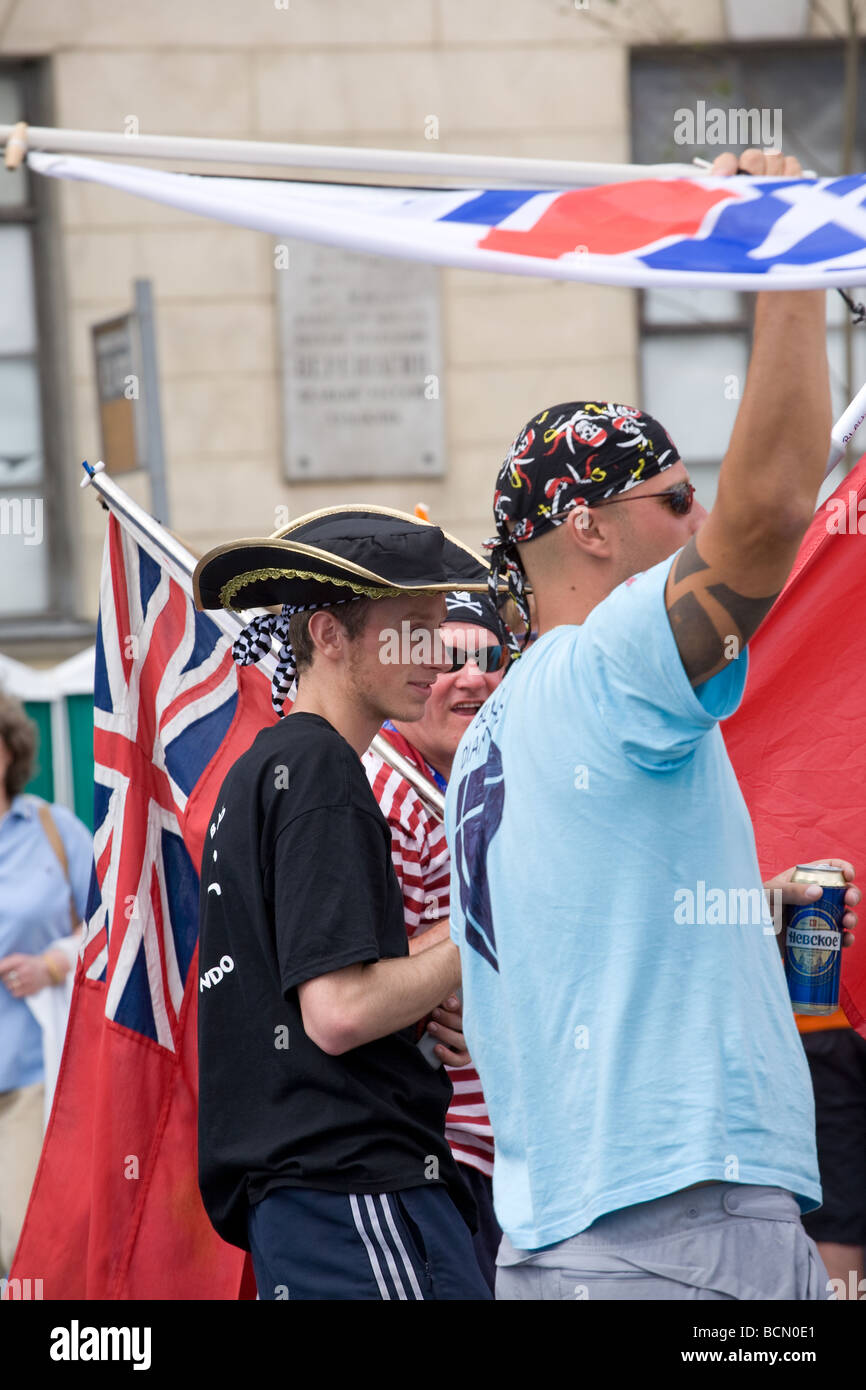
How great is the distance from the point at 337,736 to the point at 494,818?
503mm

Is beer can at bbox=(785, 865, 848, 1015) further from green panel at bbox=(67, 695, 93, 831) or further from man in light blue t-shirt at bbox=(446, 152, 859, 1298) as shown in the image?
green panel at bbox=(67, 695, 93, 831)

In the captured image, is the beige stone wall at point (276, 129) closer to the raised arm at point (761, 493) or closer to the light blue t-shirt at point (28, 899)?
the light blue t-shirt at point (28, 899)

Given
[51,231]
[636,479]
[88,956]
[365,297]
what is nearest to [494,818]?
[636,479]

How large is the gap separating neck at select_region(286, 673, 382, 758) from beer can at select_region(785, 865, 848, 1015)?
0.74m

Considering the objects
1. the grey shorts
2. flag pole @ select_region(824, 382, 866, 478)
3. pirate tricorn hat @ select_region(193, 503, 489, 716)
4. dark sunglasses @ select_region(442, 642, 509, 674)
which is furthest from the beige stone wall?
the grey shorts

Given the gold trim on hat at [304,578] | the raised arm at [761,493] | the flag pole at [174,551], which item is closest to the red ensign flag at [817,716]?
the flag pole at [174,551]

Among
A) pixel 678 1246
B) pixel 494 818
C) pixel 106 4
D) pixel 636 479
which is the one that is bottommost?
pixel 678 1246

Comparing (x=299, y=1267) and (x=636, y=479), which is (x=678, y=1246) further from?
(x=636, y=479)

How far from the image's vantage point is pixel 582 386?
9.73 metres

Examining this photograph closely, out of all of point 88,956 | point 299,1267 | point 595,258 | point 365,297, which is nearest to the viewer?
point 595,258

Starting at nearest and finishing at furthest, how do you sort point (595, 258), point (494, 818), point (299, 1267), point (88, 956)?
point (595, 258)
point (494, 818)
point (299, 1267)
point (88, 956)

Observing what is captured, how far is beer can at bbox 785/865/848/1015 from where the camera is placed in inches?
104

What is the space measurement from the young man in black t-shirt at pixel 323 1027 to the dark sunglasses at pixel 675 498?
2.05 ft

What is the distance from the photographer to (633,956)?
6.54 ft
